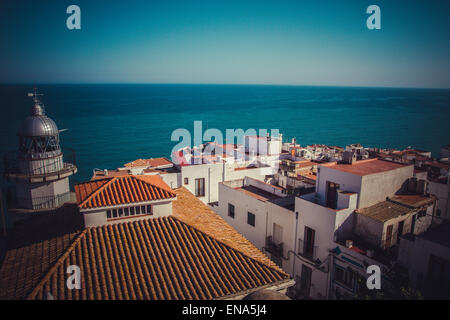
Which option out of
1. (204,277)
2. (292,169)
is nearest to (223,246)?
(204,277)

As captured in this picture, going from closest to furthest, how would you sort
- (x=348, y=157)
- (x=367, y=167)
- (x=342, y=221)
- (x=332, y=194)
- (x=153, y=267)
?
(x=153, y=267)
(x=342, y=221)
(x=332, y=194)
(x=367, y=167)
(x=348, y=157)

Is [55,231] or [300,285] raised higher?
[55,231]

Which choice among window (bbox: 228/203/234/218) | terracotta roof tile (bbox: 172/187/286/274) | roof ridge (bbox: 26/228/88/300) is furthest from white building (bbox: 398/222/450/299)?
roof ridge (bbox: 26/228/88/300)

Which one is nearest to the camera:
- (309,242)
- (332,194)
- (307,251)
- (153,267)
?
(153,267)

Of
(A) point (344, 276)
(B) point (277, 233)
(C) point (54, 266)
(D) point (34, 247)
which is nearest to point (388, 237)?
(A) point (344, 276)

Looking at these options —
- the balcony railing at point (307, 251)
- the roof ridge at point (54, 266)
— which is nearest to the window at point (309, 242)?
the balcony railing at point (307, 251)

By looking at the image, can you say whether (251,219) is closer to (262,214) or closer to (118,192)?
(262,214)

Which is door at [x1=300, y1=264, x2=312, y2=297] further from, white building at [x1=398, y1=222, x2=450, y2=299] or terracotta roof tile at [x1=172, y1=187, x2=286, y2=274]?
white building at [x1=398, y1=222, x2=450, y2=299]
